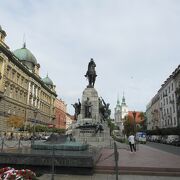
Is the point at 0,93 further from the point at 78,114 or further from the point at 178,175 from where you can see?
the point at 178,175

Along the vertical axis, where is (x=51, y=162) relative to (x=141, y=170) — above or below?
above

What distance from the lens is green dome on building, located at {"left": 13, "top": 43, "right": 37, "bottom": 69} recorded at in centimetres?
8594

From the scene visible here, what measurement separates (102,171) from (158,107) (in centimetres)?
8678

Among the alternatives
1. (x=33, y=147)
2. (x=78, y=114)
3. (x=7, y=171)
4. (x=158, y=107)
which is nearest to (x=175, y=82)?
(x=158, y=107)

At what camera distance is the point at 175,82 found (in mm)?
69938

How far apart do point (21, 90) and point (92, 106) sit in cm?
4502

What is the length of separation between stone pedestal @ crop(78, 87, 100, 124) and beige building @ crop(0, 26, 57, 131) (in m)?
9.32

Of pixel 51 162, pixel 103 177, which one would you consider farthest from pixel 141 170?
pixel 51 162

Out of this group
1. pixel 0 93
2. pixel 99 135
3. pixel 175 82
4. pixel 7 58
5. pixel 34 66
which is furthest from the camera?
pixel 34 66

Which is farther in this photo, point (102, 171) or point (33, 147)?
point (33, 147)

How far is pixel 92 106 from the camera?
110 feet

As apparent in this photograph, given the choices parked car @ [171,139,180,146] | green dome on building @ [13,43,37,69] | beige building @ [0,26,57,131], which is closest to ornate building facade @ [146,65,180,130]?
parked car @ [171,139,180,146]

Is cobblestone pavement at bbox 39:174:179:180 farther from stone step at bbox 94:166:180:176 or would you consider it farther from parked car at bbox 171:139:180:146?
parked car at bbox 171:139:180:146

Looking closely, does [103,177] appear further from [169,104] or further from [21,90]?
[169,104]
